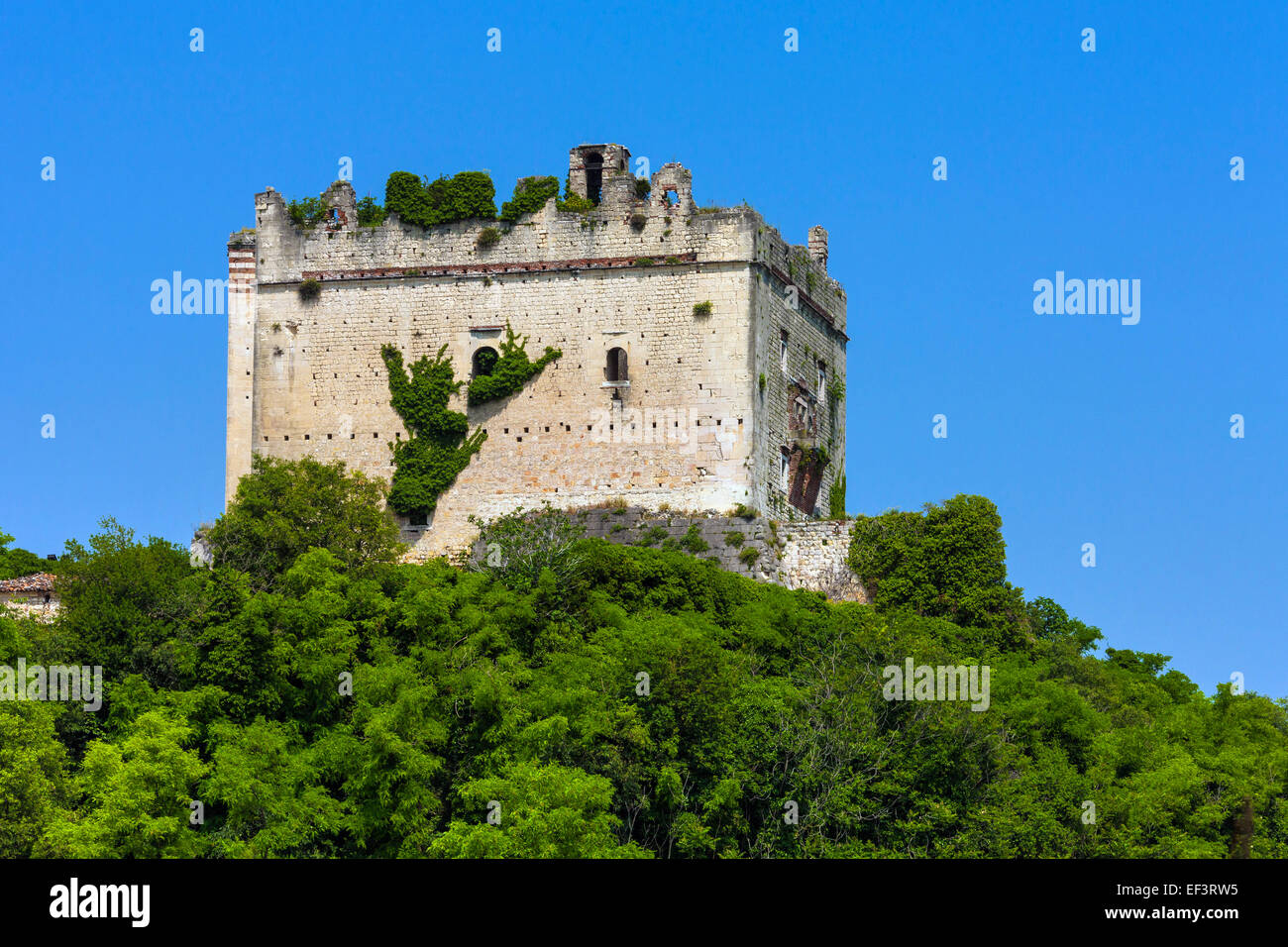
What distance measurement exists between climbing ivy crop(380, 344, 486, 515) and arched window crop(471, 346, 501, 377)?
1.57 ft

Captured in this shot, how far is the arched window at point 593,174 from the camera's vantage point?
216 feet

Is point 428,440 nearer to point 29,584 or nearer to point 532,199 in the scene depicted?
point 532,199

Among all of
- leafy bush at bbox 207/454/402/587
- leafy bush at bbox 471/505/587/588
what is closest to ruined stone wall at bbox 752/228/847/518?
leafy bush at bbox 471/505/587/588

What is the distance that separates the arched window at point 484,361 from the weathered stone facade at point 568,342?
0.22 m

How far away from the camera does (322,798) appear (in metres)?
52.2

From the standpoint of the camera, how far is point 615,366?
63.8 meters

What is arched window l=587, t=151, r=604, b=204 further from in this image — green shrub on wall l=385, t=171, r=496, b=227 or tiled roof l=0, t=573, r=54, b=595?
tiled roof l=0, t=573, r=54, b=595

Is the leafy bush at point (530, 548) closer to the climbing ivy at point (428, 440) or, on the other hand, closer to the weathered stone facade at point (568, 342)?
the weathered stone facade at point (568, 342)

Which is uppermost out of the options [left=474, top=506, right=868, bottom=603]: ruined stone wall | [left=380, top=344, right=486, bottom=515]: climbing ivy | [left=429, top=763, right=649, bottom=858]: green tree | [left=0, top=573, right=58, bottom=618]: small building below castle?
[left=380, top=344, right=486, bottom=515]: climbing ivy

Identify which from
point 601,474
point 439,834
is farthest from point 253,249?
point 439,834

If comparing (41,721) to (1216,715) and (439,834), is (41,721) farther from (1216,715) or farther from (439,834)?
(1216,715)

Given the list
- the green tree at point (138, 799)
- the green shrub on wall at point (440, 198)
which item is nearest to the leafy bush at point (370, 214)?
the green shrub on wall at point (440, 198)

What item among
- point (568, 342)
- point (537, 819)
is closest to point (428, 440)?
point (568, 342)

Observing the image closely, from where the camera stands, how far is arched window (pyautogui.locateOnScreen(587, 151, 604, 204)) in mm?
65750
